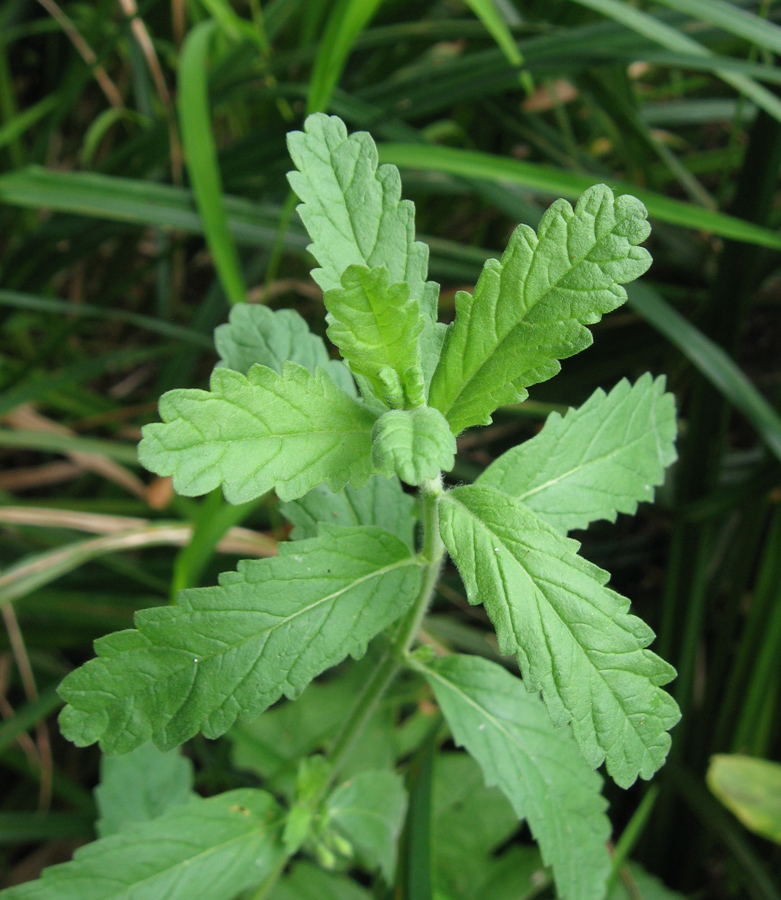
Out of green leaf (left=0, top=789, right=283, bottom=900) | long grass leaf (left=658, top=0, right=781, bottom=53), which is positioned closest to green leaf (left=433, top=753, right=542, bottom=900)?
green leaf (left=0, top=789, right=283, bottom=900)

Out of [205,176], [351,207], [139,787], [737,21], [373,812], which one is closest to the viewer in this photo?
[351,207]

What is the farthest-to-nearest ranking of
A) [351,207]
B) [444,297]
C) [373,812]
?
1. [444,297]
2. [373,812]
3. [351,207]

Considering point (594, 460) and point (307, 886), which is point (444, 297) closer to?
point (594, 460)

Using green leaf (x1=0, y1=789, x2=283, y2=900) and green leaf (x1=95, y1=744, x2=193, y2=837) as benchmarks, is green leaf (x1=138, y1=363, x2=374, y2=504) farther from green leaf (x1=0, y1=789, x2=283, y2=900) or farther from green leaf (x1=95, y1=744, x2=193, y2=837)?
green leaf (x1=95, y1=744, x2=193, y2=837)

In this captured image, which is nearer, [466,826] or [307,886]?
[307,886]

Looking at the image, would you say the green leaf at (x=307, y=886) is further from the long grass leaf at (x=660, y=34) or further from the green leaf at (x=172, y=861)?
the long grass leaf at (x=660, y=34)

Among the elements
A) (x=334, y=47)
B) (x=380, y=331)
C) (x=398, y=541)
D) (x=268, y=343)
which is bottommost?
(x=398, y=541)

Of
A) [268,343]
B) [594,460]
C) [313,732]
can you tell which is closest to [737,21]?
[594,460]
